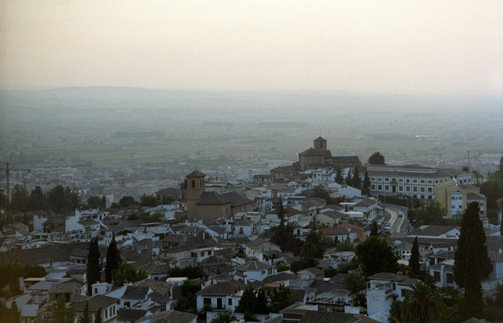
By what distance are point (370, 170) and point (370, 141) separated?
47.3ft

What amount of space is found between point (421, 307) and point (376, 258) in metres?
1.53

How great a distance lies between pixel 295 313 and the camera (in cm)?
565

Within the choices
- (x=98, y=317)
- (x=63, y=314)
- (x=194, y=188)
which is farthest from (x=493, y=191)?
(x=63, y=314)

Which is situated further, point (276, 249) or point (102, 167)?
point (102, 167)

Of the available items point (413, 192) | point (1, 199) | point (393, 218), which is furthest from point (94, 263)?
point (413, 192)

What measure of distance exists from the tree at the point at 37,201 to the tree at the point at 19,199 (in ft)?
0.31

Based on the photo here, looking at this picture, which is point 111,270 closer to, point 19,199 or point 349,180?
point 19,199

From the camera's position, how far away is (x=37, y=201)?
13.3 metres

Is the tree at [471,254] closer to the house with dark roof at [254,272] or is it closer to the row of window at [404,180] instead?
Result: the house with dark roof at [254,272]

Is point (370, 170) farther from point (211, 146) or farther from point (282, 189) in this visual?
point (211, 146)

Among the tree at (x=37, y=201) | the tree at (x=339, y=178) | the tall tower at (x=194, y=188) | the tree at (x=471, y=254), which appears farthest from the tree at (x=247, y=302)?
the tree at (x=37, y=201)

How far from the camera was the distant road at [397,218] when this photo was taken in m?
9.77

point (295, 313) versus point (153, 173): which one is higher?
point (295, 313)

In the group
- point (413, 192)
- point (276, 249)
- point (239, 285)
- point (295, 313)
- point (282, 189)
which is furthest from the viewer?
point (413, 192)
